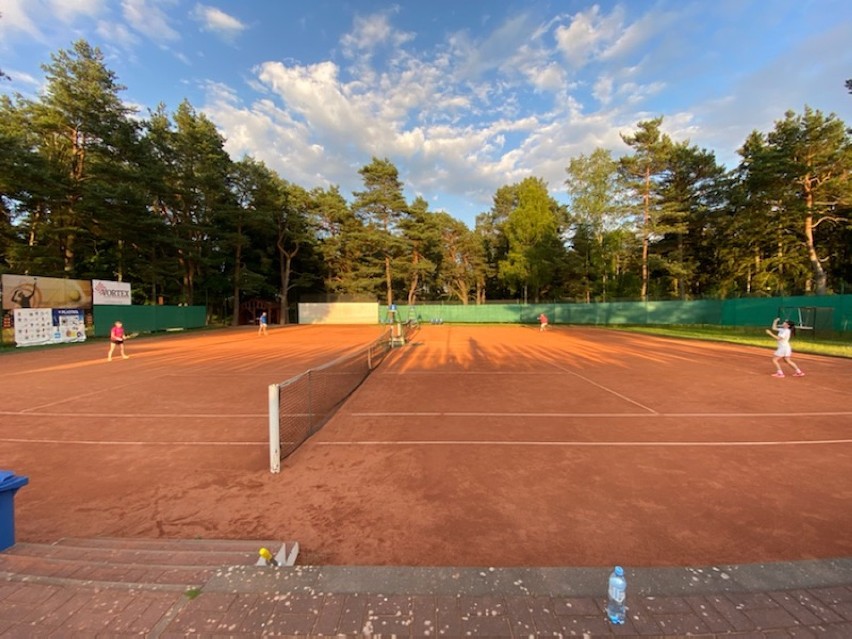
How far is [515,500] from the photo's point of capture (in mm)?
4258

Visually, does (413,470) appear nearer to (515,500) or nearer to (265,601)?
(515,500)

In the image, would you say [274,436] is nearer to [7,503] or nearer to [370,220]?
[7,503]

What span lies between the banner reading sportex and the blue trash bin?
2835 centimetres

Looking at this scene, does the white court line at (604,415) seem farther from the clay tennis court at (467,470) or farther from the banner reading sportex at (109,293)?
the banner reading sportex at (109,293)

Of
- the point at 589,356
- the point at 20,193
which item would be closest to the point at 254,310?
the point at 20,193

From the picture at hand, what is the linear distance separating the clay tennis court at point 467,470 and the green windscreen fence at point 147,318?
61.5ft

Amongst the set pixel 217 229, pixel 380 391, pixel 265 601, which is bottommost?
pixel 380 391

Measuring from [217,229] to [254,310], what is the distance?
36.1ft

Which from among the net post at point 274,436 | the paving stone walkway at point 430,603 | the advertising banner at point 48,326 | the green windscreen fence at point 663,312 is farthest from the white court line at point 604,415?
the advertising banner at point 48,326

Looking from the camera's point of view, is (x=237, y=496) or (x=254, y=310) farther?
(x=254, y=310)

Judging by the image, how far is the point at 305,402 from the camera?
333 inches

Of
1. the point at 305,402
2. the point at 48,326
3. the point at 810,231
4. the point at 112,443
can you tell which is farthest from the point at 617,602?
the point at 810,231

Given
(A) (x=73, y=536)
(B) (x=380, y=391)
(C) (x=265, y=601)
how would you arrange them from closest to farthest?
(C) (x=265, y=601) → (A) (x=73, y=536) → (B) (x=380, y=391)

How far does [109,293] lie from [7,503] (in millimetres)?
29580
